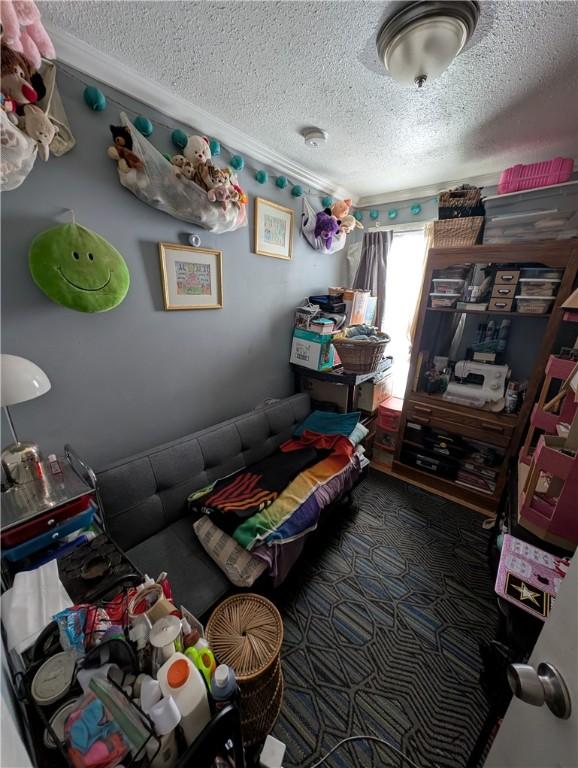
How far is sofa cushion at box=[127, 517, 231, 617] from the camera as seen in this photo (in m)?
1.10

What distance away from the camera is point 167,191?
1268mm

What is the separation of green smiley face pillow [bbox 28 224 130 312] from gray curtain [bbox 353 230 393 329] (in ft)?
6.69

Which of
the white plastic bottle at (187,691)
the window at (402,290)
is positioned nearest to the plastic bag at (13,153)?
the white plastic bottle at (187,691)

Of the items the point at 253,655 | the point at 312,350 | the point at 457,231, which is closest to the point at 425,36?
the point at 457,231

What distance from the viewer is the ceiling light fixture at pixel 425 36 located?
2.68 feet

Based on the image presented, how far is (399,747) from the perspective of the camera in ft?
3.20

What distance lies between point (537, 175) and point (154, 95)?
202 cm

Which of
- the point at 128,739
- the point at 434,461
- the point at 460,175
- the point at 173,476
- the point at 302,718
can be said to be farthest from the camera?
the point at 434,461

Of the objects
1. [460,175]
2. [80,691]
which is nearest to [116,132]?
[80,691]

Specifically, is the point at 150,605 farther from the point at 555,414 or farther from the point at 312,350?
the point at 555,414

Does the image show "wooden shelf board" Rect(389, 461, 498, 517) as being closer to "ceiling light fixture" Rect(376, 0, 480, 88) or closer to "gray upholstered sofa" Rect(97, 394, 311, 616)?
"gray upholstered sofa" Rect(97, 394, 311, 616)

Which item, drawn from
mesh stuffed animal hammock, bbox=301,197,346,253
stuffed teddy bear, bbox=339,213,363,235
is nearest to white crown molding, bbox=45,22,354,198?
mesh stuffed animal hammock, bbox=301,197,346,253

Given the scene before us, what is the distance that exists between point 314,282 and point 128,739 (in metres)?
2.43

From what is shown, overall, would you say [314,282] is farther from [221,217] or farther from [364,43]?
[364,43]
